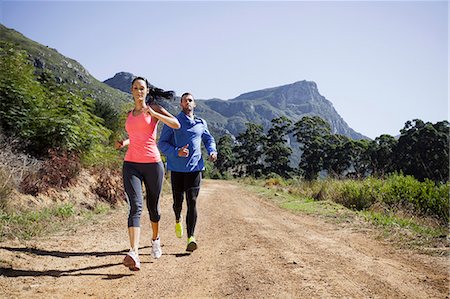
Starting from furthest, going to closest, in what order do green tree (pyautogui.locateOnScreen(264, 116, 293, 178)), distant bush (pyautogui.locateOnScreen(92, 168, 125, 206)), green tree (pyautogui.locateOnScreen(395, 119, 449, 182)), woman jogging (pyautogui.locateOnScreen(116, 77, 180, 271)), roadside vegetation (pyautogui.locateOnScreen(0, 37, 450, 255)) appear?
green tree (pyautogui.locateOnScreen(264, 116, 293, 178)) < green tree (pyautogui.locateOnScreen(395, 119, 449, 182)) < distant bush (pyautogui.locateOnScreen(92, 168, 125, 206)) < roadside vegetation (pyautogui.locateOnScreen(0, 37, 450, 255)) < woman jogging (pyautogui.locateOnScreen(116, 77, 180, 271))

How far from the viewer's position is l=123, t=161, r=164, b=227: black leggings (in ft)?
12.6

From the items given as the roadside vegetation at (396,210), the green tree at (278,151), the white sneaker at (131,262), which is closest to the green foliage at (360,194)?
the roadside vegetation at (396,210)

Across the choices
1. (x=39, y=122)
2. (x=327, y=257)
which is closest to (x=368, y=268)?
(x=327, y=257)

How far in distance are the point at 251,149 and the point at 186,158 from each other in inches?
2464

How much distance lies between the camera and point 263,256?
416 centimetres

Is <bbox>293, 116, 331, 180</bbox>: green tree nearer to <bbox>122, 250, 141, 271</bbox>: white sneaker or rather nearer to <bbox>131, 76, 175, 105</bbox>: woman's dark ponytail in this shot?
<bbox>131, 76, 175, 105</bbox>: woman's dark ponytail

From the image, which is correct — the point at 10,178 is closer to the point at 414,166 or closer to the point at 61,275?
the point at 61,275

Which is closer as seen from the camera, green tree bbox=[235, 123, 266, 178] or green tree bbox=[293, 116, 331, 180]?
green tree bbox=[293, 116, 331, 180]

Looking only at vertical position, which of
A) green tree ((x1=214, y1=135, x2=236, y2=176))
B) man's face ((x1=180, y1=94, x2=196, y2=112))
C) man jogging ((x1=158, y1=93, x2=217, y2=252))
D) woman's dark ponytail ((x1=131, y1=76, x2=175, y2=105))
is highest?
woman's dark ponytail ((x1=131, y1=76, x2=175, y2=105))

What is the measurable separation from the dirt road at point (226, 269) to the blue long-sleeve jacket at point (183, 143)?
1.26 meters

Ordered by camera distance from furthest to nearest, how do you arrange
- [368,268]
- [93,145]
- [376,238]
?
1. [93,145]
2. [376,238]
3. [368,268]

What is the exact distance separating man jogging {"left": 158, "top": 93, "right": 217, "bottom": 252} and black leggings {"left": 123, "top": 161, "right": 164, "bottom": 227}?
555mm

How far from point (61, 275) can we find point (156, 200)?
4.46 feet

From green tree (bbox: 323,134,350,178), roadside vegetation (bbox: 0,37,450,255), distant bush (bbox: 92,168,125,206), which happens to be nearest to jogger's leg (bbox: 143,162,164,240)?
roadside vegetation (bbox: 0,37,450,255)
